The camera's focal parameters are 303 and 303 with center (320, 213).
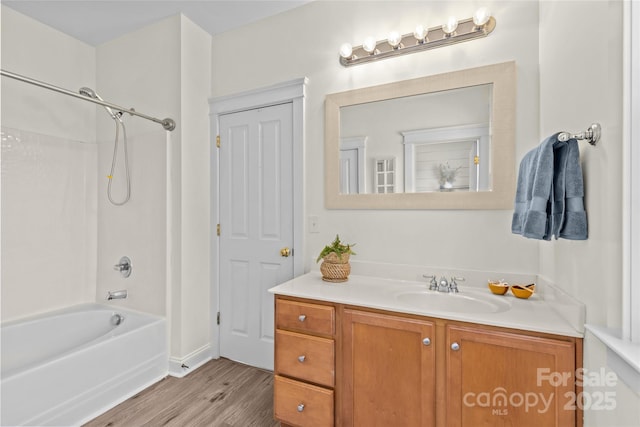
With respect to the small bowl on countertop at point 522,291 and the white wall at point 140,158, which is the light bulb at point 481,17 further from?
the white wall at point 140,158

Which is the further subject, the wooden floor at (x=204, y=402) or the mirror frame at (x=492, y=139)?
the wooden floor at (x=204, y=402)

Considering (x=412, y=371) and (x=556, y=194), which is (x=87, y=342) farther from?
(x=556, y=194)

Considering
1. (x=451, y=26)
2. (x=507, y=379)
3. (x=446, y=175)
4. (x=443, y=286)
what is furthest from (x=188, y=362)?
(x=451, y=26)

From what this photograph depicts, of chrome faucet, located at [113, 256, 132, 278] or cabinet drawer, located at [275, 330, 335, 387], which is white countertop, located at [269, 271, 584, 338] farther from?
chrome faucet, located at [113, 256, 132, 278]

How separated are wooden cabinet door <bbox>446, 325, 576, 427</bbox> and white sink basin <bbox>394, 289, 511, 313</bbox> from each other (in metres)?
0.25

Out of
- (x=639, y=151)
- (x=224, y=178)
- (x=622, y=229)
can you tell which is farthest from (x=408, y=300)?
(x=224, y=178)

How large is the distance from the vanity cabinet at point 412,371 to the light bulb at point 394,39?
1509 mm

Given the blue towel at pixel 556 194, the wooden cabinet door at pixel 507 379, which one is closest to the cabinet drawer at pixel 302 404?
the wooden cabinet door at pixel 507 379

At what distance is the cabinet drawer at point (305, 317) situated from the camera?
1476mm

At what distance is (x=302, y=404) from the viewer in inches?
60.0

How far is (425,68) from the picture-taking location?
1784mm

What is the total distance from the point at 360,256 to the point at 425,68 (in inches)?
47.3

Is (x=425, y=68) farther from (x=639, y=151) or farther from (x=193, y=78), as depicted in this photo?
(x=193, y=78)

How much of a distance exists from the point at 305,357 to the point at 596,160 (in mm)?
1444
